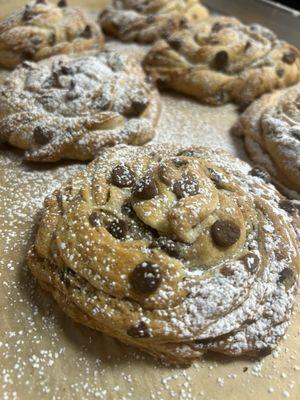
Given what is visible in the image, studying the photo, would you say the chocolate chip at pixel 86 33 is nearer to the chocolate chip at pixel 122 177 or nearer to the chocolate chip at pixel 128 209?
the chocolate chip at pixel 122 177

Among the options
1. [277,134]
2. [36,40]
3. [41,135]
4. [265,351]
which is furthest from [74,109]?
[265,351]

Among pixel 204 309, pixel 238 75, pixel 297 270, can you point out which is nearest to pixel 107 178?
pixel 204 309

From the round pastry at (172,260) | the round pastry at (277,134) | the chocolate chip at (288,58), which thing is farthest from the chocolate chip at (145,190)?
the chocolate chip at (288,58)

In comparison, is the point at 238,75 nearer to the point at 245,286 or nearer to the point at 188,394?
the point at 245,286

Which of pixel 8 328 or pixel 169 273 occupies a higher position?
pixel 169 273

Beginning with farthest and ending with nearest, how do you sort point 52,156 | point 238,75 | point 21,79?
point 238,75 → point 21,79 → point 52,156

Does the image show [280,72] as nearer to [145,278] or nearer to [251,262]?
[251,262]
